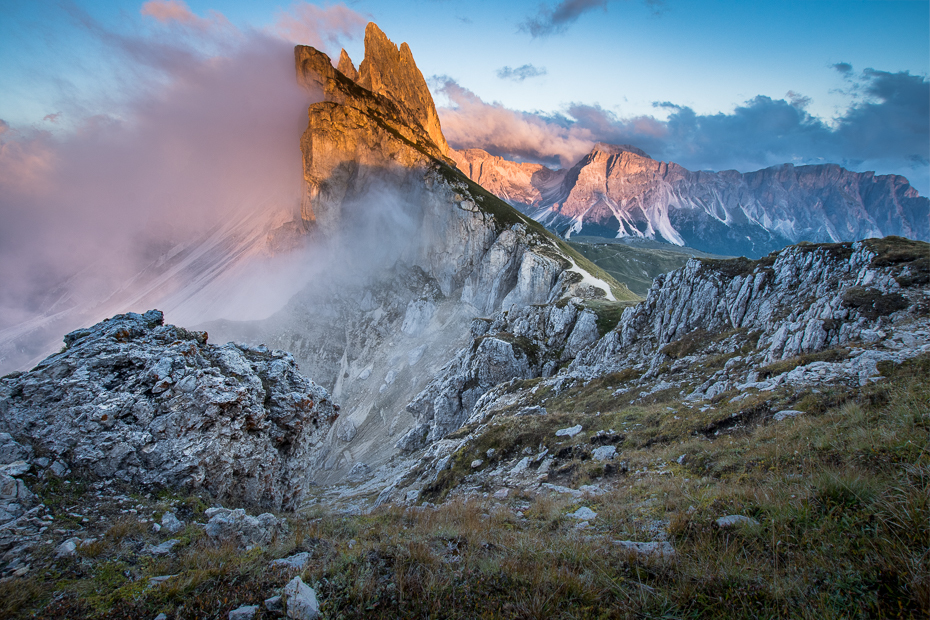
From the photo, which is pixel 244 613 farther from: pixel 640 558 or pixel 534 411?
pixel 534 411

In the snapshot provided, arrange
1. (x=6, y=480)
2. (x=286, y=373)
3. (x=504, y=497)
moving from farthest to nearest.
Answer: (x=286, y=373), (x=504, y=497), (x=6, y=480)

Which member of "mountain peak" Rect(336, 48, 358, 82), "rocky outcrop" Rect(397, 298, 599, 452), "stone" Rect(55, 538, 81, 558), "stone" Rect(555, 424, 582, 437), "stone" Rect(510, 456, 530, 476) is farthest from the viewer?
"mountain peak" Rect(336, 48, 358, 82)

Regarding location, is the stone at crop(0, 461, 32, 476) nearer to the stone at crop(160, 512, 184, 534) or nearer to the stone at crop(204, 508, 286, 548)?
the stone at crop(160, 512, 184, 534)

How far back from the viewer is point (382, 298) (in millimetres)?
92812

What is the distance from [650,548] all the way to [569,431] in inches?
501

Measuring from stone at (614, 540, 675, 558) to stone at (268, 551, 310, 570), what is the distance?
4.76 m

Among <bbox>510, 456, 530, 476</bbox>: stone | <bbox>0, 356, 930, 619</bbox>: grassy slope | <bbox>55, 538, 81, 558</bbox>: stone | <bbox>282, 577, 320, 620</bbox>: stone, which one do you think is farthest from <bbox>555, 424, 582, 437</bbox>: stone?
<bbox>55, 538, 81, 558</bbox>: stone

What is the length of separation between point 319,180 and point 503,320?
229ft

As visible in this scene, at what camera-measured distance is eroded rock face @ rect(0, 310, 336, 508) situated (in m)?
9.97

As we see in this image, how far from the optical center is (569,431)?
672 inches

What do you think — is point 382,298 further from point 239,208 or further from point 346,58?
point 346,58

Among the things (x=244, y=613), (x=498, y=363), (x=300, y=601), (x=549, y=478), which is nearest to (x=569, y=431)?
(x=549, y=478)

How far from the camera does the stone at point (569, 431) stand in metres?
16.8

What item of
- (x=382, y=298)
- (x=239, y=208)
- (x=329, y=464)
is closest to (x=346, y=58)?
(x=239, y=208)
